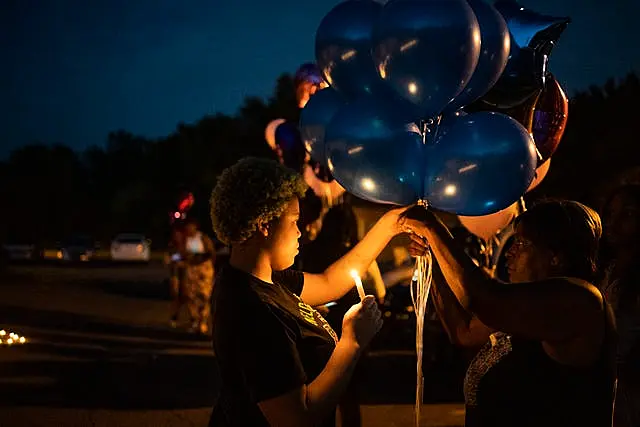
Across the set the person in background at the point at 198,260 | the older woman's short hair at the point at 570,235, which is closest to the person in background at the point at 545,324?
the older woman's short hair at the point at 570,235

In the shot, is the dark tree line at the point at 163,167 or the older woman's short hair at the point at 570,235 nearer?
the older woman's short hair at the point at 570,235

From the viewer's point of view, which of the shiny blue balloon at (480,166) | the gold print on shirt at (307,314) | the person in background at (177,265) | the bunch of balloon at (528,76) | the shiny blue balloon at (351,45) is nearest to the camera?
the gold print on shirt at (307,314)

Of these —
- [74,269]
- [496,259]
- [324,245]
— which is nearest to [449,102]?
[324,245]

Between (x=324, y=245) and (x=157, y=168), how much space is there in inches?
2429

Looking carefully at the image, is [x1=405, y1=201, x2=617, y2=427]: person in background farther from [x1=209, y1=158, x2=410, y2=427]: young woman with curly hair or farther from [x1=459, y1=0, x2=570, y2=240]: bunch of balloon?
[x1=459, y1=0, x2=570, y2=240]: bunch of balloon

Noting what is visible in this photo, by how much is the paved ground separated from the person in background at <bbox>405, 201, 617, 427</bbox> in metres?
3.30

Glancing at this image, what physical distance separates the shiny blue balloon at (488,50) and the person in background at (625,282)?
131 cm

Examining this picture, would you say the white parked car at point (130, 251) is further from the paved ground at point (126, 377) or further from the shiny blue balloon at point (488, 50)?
the shiny blue balloon at point (488, 50)

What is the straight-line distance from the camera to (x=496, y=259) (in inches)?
274

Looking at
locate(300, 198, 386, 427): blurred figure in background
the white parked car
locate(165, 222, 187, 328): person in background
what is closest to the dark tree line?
locate(165, 222, 187, 328): person in background

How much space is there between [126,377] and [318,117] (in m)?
6.26

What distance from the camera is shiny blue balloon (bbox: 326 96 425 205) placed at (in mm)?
3496

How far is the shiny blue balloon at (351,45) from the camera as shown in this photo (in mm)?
3727

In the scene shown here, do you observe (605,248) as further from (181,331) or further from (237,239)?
(181,331)
